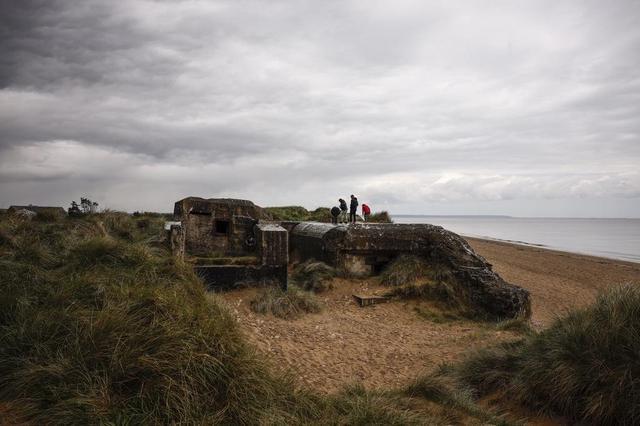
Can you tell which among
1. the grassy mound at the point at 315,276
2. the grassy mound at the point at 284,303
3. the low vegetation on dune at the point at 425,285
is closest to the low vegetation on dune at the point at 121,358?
the grassy mound at the point at 284,303

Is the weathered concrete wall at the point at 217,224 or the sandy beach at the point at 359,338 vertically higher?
the weathered concrete wall at the point at 217,224

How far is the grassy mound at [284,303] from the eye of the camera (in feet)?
22.2

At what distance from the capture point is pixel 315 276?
911 cm

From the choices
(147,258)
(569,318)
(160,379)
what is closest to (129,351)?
(160,379)

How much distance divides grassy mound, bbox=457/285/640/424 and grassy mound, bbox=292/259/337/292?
173 inches

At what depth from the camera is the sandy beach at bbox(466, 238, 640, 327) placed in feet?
37.9

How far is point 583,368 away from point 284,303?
4365mm

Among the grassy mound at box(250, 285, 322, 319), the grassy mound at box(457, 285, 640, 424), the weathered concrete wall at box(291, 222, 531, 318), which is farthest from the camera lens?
the weathered concrete wall at box(291, 222, 531, 318)

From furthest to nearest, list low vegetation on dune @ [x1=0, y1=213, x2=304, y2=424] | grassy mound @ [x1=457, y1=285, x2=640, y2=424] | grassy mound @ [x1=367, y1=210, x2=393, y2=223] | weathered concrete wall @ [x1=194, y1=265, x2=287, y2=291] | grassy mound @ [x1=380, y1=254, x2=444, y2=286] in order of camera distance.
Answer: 1. grassy mound @ [x1=367, y1=210, x2=393, y2=223]
2. grassy mound @ [x1=380, y1=254, x2=444, y2=286]
3. weathered concrete wall @ [x1=194, y1=265, x2=287, y2=291]
4. grassy mound @ [x1=457, y1=285, x2=640, y2=424]
5. low vegetation on dune @ [x1=0, y1=213, x2=304, y2=424]

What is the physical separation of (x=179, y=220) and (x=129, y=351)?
684 cm

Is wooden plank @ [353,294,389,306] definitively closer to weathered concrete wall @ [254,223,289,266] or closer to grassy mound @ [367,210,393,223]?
weathered concrete wall @ [254,223,289,266]

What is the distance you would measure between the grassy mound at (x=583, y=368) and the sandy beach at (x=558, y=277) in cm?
498

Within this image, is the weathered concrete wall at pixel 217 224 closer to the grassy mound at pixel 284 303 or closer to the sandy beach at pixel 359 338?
the sandy beach at pixel 359 338

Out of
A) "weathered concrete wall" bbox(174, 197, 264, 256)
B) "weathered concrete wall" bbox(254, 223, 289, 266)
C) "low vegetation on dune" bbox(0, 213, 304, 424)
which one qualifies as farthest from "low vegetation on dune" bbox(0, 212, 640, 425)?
"weathered concrete wall" bbox(174, 197, 264, 256)
